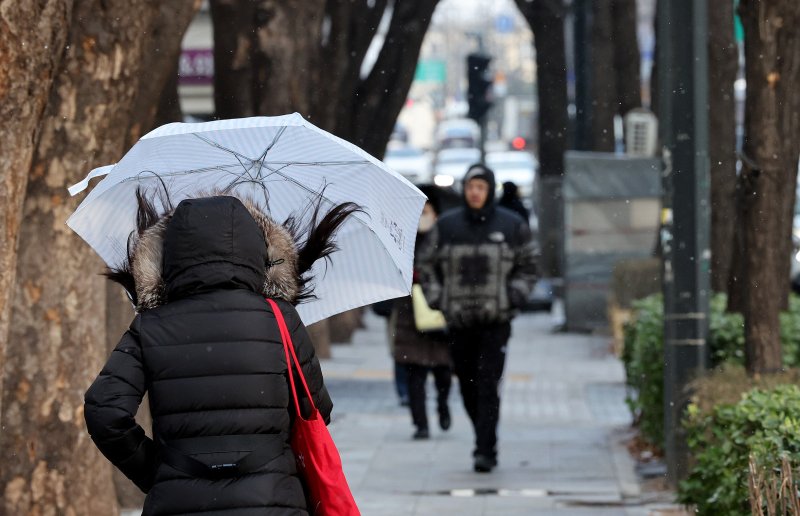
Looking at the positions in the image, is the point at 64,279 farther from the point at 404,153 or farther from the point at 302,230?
the point at 404,153

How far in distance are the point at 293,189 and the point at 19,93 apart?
117 cm

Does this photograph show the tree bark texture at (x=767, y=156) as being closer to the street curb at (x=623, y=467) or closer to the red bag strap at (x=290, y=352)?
the street curb at (x=623, y=467)

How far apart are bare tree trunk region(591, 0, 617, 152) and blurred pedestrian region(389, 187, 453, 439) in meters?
11.4

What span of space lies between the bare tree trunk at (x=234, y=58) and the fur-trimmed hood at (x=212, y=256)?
8.00 m

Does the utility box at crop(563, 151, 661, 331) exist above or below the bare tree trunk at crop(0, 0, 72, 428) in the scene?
below

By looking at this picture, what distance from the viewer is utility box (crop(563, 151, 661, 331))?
1983cm

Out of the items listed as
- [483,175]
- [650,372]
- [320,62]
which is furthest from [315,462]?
[320,62]

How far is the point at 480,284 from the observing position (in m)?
9.49

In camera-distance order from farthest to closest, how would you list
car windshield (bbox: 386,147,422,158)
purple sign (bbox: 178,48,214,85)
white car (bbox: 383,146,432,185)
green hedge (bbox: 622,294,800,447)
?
1. car windshield (bbox: 386,147,422,158)
2. white car (bbox: 383,146,432,185)
3. purple sign (bbox: 178,48,214,85)
4. green hedge (bbox: 622,294,800,447)

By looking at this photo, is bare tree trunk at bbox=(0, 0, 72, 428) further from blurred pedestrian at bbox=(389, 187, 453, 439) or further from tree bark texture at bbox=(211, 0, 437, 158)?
tree bark texture at bbox=(211, 0, 437, 158)

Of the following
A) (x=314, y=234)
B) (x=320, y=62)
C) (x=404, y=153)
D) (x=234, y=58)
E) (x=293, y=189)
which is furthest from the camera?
(x=404, y=153)

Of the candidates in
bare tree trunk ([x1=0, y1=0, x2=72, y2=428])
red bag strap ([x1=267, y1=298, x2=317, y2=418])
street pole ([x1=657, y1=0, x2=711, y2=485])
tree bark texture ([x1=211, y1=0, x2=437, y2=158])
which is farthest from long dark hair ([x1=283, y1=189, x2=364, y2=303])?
tree bark texture ([x1=211, y1=0, x2=437, y2=158])

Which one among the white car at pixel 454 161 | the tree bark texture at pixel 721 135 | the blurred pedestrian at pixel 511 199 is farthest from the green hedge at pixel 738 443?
the white car at pixel 454 161

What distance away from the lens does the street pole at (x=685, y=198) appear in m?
8.56
